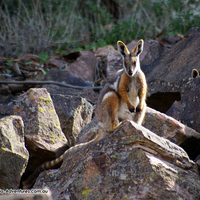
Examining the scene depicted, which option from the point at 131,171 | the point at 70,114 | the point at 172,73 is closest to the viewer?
the point at 131,171

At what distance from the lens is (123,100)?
554 centimetres

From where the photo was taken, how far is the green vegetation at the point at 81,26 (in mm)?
13188

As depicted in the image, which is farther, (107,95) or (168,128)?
(168,128)

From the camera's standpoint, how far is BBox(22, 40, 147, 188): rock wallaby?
213 inches

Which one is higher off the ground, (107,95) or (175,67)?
(107,95)

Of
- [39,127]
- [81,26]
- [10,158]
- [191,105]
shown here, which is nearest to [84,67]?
[81,26]

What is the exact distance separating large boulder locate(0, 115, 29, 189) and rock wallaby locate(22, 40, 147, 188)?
40cm

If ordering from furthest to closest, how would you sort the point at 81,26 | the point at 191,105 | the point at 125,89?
the point at 81,26 → the point at 191,105 → the point at 125,89

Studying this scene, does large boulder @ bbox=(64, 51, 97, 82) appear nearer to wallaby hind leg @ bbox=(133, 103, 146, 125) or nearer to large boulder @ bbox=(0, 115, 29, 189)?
wallaby hind leg @ bbox=(133, 103, 146, 125)

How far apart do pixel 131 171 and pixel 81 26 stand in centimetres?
1236

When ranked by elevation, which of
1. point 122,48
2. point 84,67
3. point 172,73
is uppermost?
point 122,48

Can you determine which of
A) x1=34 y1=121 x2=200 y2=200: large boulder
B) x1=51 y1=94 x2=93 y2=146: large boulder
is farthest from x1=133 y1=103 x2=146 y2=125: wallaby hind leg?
x1=51 y1=94 x2=93 y2=146: large boulder

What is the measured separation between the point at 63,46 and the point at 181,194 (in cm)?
1147

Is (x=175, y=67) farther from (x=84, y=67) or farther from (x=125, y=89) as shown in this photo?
(x=84, y=67)
